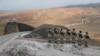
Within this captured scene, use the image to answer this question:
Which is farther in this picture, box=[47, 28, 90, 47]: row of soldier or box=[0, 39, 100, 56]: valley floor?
box=[47, 28, 90, 47]: row of soldier

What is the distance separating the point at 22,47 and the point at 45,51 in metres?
1.65

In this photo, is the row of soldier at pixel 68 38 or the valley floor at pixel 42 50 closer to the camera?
the valley floor at pixel 42 50

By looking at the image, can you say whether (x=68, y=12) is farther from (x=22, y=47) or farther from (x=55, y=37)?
(x=22, y=47)

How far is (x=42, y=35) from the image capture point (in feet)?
80.9

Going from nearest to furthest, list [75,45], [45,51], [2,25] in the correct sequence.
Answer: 1. [45,51]
2. [75,45]
3. [2,25]

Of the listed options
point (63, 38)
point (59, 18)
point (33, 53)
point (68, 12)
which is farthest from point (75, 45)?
point (68, 12)

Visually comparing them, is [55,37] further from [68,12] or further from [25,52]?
[68,12]

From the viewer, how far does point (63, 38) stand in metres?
21.3

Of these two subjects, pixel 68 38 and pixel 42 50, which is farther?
pixel 68 38

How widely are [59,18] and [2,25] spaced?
2996 cm

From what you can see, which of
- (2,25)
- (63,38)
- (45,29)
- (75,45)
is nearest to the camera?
(75,45)

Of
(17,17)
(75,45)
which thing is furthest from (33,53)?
(17,17)

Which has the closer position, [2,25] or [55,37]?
[55,37]

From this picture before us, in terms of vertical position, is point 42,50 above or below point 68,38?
below
